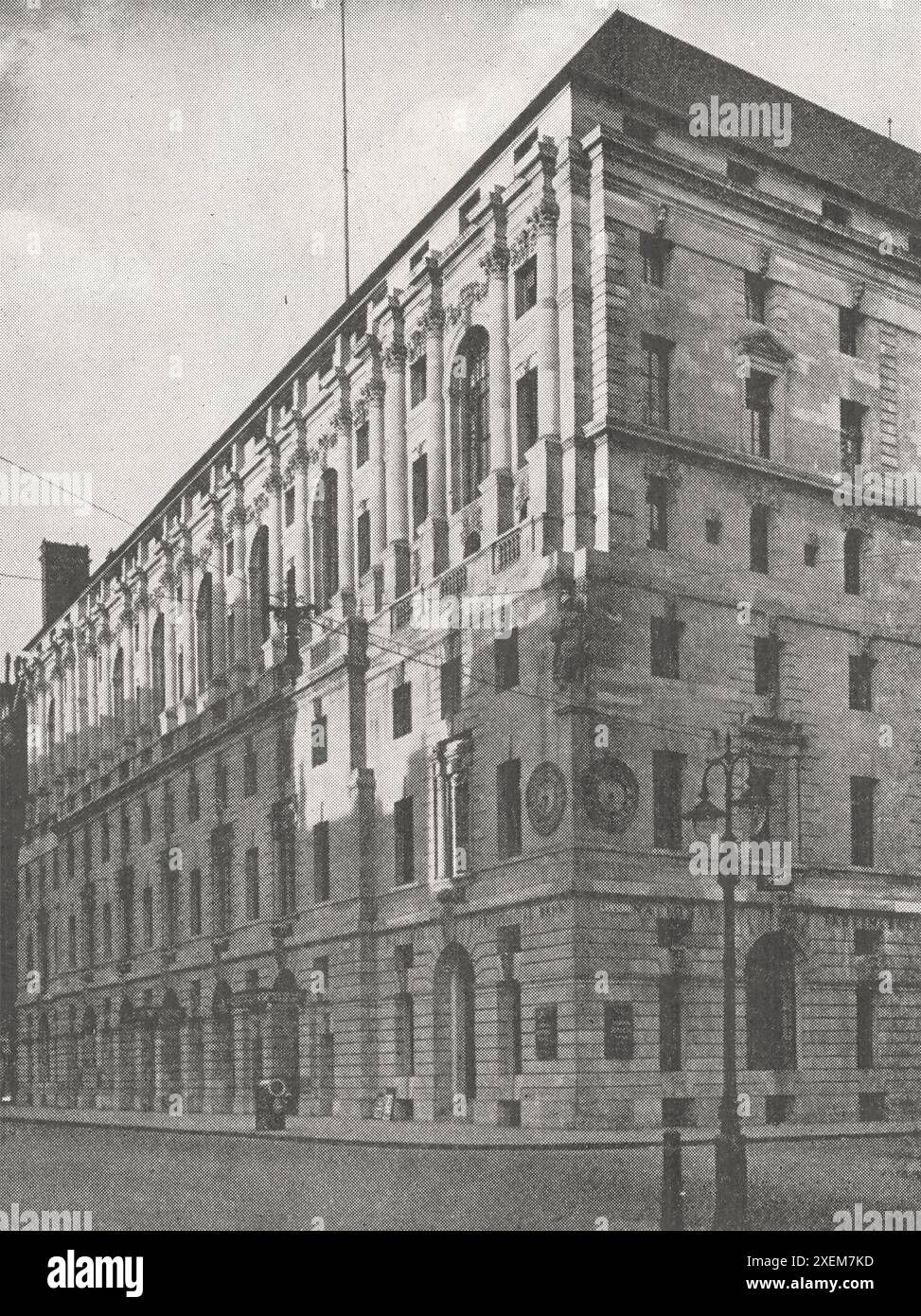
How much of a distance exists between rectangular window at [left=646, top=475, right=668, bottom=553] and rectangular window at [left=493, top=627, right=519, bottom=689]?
3.14 m

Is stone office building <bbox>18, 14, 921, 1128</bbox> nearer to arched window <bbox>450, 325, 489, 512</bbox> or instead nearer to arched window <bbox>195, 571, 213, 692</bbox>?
arched window <bbox>450, 325, 489, 512</bbox>

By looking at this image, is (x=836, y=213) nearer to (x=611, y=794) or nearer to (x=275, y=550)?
(x=611, y=794)

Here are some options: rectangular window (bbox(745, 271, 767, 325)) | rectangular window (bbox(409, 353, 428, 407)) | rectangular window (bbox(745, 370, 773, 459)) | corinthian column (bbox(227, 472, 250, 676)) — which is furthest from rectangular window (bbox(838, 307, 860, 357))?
corinthian column (bbox(227, 472, 250, 676))

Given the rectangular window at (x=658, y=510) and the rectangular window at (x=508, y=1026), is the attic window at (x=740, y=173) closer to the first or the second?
the rectangular window at (x=658, y=510)

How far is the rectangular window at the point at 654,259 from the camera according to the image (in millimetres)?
32375

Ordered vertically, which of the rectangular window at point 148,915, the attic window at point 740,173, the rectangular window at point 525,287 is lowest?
the rectangular window at point 148,915

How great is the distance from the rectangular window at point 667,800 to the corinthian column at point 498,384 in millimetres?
5600

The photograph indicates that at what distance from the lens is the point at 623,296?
31953 mm

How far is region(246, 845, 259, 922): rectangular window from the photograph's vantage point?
42.0m

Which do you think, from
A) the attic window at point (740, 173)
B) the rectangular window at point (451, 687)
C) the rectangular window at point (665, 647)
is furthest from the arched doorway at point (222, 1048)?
the attic window at point (740, 173)

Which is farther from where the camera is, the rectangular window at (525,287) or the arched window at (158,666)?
the arched window at (158,666)
